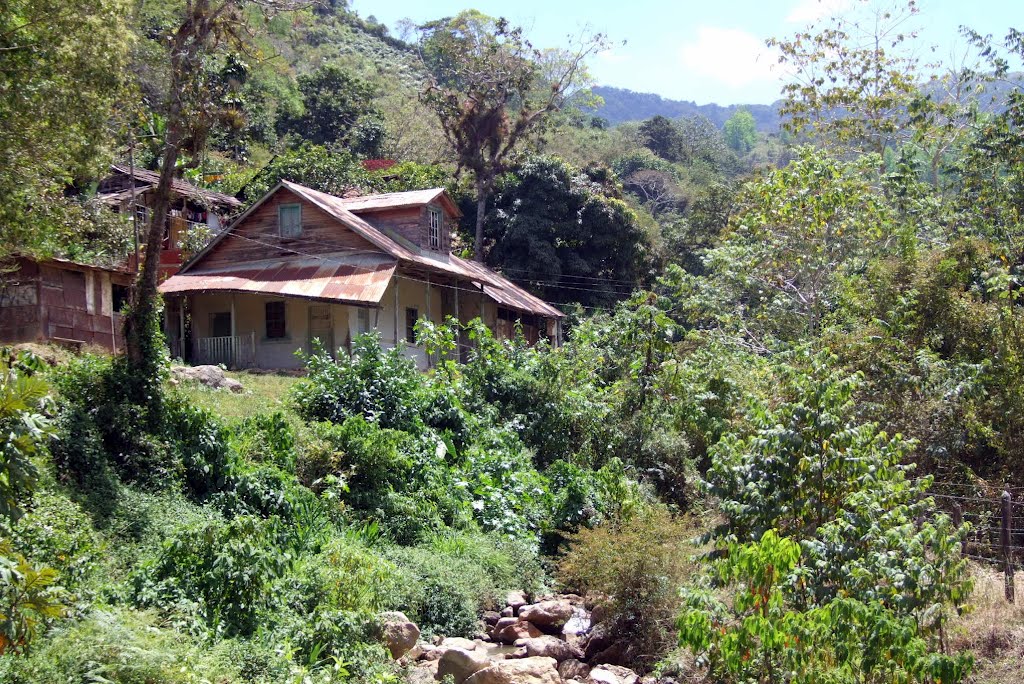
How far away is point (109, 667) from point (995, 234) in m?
19.0

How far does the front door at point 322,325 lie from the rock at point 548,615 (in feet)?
44.5

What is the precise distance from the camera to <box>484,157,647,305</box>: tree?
36.2 m

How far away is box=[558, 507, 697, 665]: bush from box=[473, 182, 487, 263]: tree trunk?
24.5 meters

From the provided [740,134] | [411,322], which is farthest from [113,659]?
[740,134]

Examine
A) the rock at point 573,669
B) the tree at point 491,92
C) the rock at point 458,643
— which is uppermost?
the tree at point 491,92

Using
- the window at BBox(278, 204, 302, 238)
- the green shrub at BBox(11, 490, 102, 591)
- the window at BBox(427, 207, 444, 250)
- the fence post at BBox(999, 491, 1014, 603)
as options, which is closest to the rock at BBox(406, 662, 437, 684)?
the green shrub at BBox(11, 490, 102, 591)

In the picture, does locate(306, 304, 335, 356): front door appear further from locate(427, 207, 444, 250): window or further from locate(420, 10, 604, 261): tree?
locate(420, 10, 604, 261): tree

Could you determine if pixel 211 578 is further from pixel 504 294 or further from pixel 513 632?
pixel 504 294

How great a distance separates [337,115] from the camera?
159 feet

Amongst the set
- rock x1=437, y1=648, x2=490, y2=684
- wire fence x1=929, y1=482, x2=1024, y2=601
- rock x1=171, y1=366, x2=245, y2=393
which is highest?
rock x1=171, y1=366, x2=245, y2=393

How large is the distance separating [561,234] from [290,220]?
1252 centimetres

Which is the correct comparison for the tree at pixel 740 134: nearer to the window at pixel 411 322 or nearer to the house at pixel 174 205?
the house at pixel 174 205

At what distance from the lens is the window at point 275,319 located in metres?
26.1

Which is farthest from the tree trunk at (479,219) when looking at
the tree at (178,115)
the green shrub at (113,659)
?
the green shrub at (113,659)
